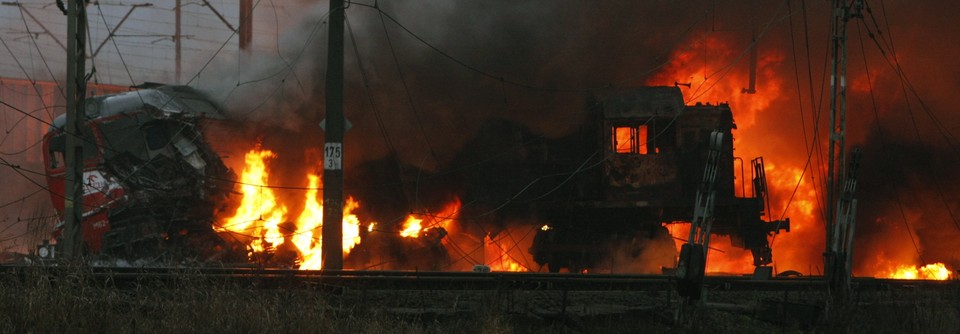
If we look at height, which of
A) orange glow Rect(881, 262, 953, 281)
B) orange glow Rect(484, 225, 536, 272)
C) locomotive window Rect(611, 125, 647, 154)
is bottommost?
orange glow Rect(881, 262, 953, 281)

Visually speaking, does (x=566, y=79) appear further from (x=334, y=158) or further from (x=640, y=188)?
(x=334, y=158)

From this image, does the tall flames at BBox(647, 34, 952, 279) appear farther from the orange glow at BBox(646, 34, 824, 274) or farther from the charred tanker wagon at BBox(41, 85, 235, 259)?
the charred tanker wagon at BBox(41, 85, 235, 259)

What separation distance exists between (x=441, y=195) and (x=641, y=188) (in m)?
4.59

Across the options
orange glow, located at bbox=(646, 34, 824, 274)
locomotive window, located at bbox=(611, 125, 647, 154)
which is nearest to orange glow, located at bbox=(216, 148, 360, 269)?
locomotive window, located at bbox=(611, 125, 647, 154)

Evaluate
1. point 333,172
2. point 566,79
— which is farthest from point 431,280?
point 566,79

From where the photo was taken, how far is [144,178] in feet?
56.6

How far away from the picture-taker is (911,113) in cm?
2467

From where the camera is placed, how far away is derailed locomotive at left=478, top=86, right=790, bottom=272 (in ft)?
61.0

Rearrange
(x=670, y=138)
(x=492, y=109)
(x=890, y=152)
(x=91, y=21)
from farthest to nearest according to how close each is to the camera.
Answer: (x=91, y=21) → (x=890, y=152) → (x=492, y=109) → (x=670, y=138)

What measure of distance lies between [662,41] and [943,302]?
43.7ft

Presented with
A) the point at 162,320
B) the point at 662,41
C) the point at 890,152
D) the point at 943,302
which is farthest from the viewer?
the point at 890,152

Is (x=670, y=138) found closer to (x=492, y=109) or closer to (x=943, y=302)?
(x=492, y=109)

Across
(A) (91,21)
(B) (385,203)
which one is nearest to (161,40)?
(A) (91,21)

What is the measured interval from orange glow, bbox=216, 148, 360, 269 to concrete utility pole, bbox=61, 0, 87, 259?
14.3 ft
